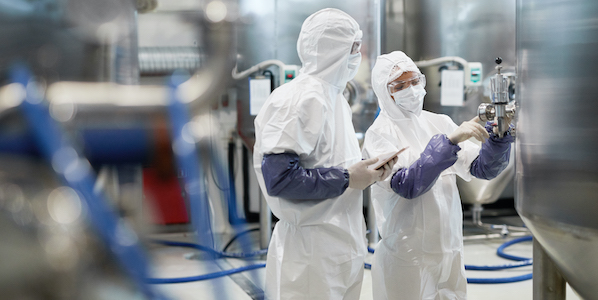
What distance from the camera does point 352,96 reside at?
318 centimetres

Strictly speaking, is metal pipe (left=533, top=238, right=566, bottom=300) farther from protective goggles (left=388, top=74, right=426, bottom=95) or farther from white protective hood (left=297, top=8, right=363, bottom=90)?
white protective hood (left=297, top=8, right=363, bottom=90)

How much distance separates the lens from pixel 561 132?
1.13 m

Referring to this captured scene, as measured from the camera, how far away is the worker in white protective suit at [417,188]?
58.2 inches

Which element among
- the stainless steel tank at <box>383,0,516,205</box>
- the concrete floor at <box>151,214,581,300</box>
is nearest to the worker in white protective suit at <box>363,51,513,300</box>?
the concrete floor at <box>151,214,581,300</box>

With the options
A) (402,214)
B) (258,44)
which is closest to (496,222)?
(258,44)

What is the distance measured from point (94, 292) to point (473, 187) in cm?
323

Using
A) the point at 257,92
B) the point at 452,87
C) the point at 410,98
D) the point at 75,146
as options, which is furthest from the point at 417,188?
the point at 452,87

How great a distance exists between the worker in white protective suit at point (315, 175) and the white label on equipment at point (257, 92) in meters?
1.60

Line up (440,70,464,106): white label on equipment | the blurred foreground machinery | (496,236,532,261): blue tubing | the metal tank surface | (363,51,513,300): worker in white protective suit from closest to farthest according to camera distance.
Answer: the blurred foreground machinery, the metal tank surface, (363,51,513,300): worker in white protective suit, (496,236,532,261): blue tubing, (440,70,464,106): white label on equipment

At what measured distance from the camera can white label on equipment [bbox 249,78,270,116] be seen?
118 inches

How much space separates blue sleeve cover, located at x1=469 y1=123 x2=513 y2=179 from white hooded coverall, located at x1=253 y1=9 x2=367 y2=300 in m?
0.45

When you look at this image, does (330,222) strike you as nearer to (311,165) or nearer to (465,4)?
(311,165)

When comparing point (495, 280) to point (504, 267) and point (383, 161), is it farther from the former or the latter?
point (383, 161)

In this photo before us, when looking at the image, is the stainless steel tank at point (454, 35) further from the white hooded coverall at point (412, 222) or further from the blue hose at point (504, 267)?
the white hooded coverall at point (412, 222)
